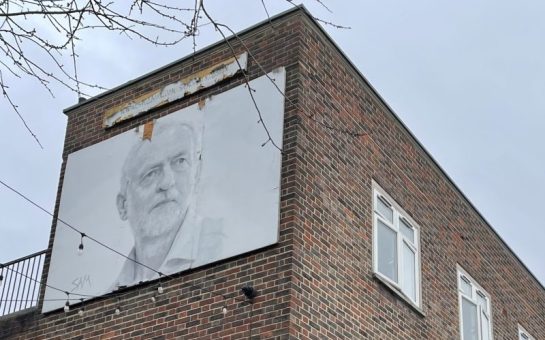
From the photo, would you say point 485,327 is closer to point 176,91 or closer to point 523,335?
point 523,335

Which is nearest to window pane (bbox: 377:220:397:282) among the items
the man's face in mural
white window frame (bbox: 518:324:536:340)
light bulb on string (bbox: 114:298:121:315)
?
the man's face in mural

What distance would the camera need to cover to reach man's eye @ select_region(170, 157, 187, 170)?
12.7 metres

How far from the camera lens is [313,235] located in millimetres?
11531

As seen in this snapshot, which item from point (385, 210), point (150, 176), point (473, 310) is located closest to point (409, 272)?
point (385, 210)

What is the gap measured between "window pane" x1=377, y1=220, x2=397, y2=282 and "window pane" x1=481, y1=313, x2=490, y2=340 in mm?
3192

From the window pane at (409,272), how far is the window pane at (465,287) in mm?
1867

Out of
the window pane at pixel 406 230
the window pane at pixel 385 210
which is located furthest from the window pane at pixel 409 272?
the window pane at pixel 385 210

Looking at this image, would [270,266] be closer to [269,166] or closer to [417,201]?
[269,166]

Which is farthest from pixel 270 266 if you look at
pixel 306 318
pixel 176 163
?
pixel 176 163

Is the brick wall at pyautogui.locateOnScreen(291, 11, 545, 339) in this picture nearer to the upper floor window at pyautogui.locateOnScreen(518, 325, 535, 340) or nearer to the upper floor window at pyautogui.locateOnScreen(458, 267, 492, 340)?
the upper floor window at pyautogui.locateOnScreen(458, 267, 492, 340)

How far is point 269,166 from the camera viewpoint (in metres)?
11.8

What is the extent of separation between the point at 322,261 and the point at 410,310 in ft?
7.61

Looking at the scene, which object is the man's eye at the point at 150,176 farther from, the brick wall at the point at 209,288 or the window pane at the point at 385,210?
the window pane at the point at 385,210

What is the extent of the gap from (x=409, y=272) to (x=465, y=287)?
2.26m
